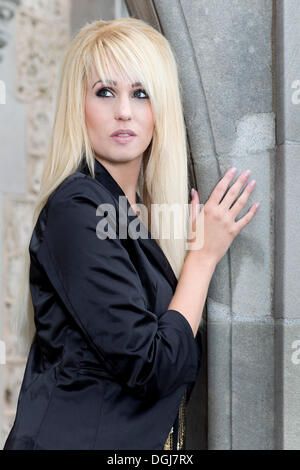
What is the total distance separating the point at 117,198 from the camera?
5.56 feet

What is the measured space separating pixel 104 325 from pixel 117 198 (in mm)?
374

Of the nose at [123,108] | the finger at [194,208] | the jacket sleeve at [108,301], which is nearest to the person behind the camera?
the jacket sleeve at [108,301]

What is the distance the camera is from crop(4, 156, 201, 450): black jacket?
4.83 ft

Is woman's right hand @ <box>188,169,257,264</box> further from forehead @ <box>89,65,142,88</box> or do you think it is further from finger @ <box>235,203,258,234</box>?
forehead @ <box>89,65,142,88</box>

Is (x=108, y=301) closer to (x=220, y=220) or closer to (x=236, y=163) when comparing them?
(x=220, y=220)

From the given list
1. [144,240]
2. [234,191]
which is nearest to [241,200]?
[234,191]

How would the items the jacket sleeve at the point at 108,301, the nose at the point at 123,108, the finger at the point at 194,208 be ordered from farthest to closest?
the finger at the point at 194,208 → the nose at the point at 123,108 → the jacket sleeve at the point at 108,301

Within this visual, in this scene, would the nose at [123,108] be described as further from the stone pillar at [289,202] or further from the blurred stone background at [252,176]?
the stone pillar at [289,202]

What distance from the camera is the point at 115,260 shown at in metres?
1.50

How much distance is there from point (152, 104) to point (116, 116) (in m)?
0.10

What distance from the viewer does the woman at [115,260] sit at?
1485mm

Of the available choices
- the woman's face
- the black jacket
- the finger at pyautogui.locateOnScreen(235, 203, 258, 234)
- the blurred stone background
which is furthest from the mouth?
the finger at pyautogui.locateOnScreen(235, 203, 258, 234)

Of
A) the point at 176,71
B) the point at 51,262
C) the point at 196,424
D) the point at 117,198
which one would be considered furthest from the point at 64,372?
the point at 176,71

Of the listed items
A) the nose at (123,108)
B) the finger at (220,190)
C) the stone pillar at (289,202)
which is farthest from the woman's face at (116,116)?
the stone pillar at (289,202)
